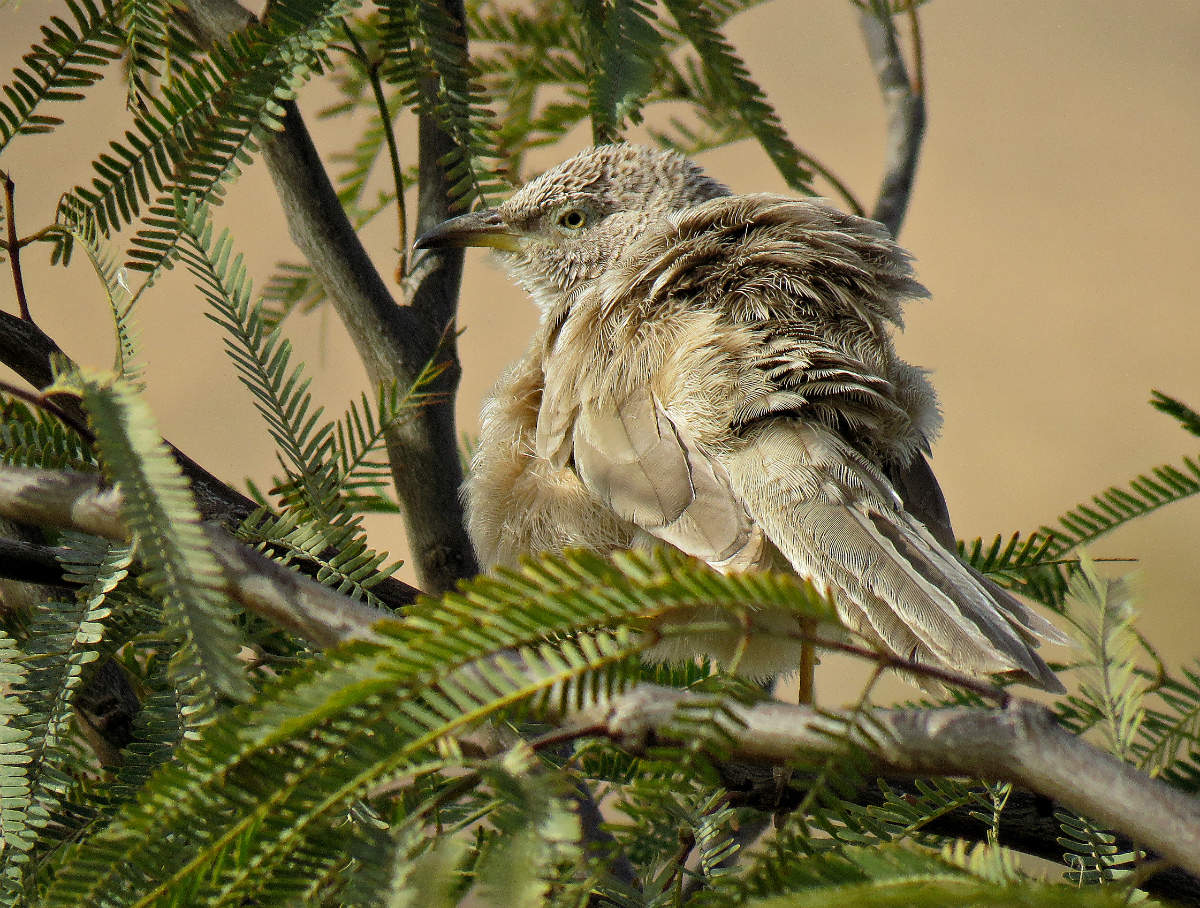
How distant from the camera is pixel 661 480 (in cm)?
211

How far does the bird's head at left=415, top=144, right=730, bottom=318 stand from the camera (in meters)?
3.23

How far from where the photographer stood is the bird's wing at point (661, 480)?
6.50ft

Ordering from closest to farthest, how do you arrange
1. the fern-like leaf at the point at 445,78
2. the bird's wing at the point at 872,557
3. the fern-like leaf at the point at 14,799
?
the fern-like leaf at the point at 14,799 → the bird's wing at the point at 872,557 → the fern-like leaf at the point at 445,78

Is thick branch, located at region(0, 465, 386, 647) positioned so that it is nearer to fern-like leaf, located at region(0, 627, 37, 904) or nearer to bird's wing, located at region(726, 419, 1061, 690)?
fern-like leaf, located at region(0, 627, 37, 904)

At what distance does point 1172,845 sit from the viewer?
2.61ft

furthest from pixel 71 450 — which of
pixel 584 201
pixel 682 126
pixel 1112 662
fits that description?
pixel 682 126

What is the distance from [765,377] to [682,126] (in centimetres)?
169

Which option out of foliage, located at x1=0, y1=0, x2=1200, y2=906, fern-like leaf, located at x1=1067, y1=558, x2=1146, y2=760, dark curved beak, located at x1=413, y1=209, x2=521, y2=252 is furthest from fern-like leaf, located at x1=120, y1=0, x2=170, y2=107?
fern-like leaf, located at x1=1067, y1=558, x2=1146, y2=760

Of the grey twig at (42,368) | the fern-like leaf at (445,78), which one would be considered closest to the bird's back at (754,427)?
the fern-like leaf at (445,78)

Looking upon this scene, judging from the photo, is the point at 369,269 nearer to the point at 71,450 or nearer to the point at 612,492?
the point at 612,492

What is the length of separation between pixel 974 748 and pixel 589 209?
2612 mm

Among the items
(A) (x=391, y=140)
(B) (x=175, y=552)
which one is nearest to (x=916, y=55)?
(A) (x=391, y=140)

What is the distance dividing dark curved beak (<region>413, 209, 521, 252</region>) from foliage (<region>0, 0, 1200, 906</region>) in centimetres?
42

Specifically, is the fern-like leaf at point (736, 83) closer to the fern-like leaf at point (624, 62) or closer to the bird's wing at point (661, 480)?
the fern-like leaf at point (624, 62)
